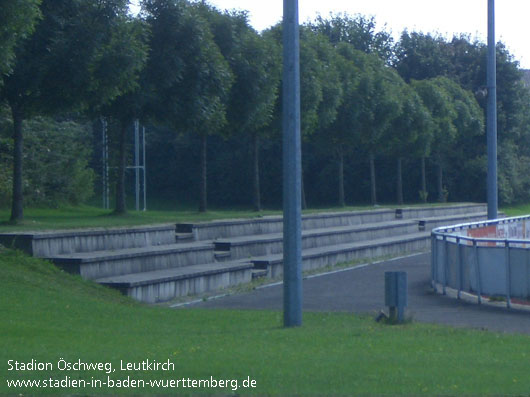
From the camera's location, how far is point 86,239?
18.9 meters

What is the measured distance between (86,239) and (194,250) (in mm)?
3238

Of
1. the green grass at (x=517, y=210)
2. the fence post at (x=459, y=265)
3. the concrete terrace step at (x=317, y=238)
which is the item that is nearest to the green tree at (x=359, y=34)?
the green grass at (x=517, y=210)

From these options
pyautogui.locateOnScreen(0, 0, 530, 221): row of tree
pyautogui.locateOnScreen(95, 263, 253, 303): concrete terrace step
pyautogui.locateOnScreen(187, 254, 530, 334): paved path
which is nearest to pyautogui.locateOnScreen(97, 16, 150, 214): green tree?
pyautogui.locateOnScreen(0, 0, 530, 221): row of tree

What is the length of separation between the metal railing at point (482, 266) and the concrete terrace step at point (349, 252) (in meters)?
4.69

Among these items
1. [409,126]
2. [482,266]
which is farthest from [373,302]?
[409,126]

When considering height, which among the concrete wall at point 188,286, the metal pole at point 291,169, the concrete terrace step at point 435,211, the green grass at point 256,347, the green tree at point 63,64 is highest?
the green tree at point 63,64

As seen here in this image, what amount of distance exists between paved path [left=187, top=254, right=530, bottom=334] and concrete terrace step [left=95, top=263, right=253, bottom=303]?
0.81 meters

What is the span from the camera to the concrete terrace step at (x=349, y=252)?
2345 centimetres

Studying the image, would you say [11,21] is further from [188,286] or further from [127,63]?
[188,286]

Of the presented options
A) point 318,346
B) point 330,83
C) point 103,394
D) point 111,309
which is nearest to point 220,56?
point 330,83

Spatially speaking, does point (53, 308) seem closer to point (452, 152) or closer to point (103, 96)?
point (103, 96)

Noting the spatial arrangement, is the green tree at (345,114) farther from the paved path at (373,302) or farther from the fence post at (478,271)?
the fence post at (478,271)

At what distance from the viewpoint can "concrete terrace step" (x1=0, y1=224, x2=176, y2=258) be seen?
17.5 metres

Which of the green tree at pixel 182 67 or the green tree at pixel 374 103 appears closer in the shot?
the green tree at pixel 182 67
